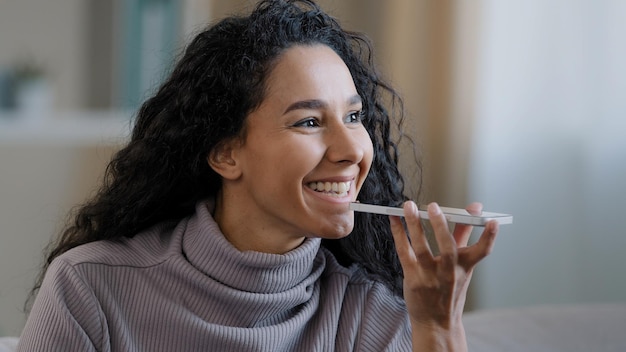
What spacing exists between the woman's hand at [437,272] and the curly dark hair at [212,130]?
267 mm

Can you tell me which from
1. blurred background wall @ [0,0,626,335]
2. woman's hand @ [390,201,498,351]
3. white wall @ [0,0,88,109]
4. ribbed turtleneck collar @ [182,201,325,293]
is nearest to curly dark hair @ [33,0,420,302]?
ribbed turtleneck collar @ [182,201,325,293]

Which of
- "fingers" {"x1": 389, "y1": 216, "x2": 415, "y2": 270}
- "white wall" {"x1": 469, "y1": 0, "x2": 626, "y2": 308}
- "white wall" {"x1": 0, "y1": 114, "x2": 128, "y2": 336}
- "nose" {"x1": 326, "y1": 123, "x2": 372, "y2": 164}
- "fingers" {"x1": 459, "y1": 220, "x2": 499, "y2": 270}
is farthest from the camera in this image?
"white wall" {"x1": 0, "y1": 114, "x2": 128, "y2": 336}

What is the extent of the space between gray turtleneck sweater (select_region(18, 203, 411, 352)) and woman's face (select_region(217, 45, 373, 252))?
0.08 m

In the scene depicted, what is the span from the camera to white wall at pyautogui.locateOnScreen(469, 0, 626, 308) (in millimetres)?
2701

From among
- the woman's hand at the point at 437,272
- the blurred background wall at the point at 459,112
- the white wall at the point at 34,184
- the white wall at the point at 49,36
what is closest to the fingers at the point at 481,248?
the woman's hand at the point at 437,272

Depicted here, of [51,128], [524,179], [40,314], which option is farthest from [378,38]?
[40,314]

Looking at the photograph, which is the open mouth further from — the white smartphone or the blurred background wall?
the blurred background wall

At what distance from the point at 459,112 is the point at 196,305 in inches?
68.2

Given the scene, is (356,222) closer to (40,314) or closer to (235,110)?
(235,110)

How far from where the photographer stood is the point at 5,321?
3.39 metres

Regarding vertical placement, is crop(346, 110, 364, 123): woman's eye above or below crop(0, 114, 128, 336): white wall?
above

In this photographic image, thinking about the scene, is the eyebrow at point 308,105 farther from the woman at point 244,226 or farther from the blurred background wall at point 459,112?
the blurred background wall at point 459,112

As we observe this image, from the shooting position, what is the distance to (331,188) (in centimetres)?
147

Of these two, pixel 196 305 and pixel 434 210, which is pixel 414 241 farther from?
pixel 196 305
